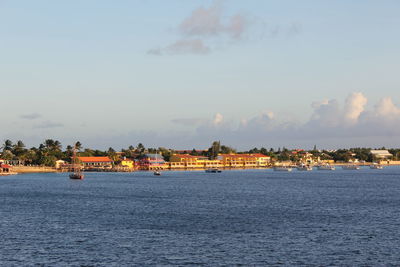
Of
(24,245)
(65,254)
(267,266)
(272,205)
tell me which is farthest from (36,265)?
(272,205)

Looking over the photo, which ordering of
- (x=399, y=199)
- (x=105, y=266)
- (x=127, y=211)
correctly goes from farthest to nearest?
(x=399, y=199)
(x=127, y=211)
(x=105, y=266)

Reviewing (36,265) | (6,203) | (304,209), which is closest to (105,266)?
(36,265)

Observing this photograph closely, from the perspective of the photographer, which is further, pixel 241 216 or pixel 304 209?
pixel 304 209

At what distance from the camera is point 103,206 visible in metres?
101

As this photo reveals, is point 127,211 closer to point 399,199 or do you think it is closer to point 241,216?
point 241,216

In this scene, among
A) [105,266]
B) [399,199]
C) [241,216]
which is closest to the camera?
[105,266]

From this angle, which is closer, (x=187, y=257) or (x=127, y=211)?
(x=187, y=257)

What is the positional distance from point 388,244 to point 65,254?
34.7 meters

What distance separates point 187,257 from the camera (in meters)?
52.3

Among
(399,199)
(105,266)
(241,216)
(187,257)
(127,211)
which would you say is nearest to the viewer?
(105,266)

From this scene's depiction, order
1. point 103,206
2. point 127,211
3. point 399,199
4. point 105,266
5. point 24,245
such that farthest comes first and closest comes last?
point 399,199 < point 103,206 < point 127,211 < point 24,245 < point 105,266

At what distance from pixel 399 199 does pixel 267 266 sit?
76.4m

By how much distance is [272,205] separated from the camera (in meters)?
102

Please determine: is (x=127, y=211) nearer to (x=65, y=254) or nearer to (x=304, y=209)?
(x=304, y=209)
